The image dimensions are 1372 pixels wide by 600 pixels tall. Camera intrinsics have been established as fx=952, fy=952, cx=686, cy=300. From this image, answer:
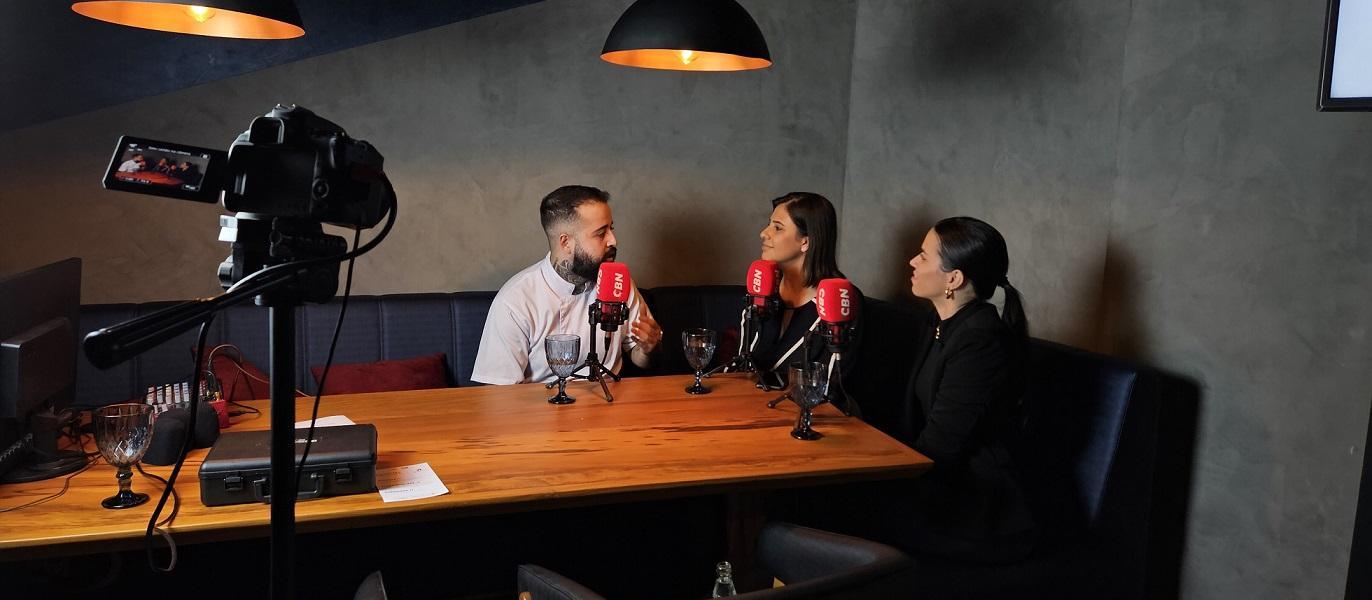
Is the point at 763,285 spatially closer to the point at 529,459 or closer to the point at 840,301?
the point at 840,301

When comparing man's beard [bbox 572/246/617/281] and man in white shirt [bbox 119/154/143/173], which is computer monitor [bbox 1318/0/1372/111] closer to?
man in white shirt [bbox 119/154/143/173]

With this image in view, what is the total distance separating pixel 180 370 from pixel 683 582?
1.73 m

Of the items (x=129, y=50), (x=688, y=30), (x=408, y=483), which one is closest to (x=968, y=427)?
(x=688, y=30)

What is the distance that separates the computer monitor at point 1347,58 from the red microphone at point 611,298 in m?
1.60

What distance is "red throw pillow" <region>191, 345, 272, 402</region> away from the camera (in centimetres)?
288

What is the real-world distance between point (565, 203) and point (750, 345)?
807 millimetres

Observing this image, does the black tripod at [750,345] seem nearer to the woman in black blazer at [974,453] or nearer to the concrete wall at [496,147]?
the woman in black blazer at [974,453]

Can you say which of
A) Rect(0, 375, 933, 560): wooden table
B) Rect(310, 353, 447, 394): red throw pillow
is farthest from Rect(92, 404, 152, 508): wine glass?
Rect(310, 353, 447, 394): red throw pillow

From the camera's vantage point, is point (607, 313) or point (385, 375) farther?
point (385, 375)

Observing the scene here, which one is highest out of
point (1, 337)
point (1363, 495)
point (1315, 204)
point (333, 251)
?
point (1315, 204)

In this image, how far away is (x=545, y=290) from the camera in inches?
129

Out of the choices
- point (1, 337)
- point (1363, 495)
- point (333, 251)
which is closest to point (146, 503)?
point (1, 337)

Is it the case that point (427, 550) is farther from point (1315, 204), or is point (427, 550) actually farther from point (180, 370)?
point (1315, 204)

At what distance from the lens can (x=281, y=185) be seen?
1175 millimetres
